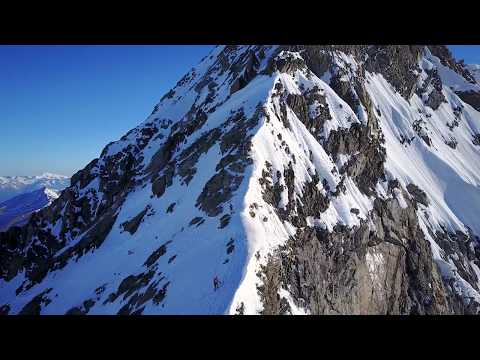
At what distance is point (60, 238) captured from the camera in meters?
85.9

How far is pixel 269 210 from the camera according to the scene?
40.7 metres

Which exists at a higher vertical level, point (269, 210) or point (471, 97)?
point (471, 97)

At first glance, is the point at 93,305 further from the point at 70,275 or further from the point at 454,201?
the point at 454,201

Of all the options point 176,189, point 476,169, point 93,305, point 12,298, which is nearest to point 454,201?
point 476,169

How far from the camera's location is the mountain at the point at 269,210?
121 ft

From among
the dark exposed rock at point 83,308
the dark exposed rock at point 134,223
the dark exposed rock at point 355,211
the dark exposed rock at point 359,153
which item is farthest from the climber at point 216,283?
the dark exposed rock at point 359,153

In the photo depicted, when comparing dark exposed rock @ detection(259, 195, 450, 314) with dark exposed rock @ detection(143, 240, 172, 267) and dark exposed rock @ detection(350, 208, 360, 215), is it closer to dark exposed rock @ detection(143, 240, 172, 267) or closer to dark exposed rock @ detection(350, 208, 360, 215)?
dark exposed rock @ detection(350, 208, 360, 215)

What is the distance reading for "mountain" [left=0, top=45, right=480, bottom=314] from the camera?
37000 millimetres

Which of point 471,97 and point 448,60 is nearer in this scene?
point 471,97

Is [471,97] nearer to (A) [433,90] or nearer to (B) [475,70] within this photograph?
(A) [433,90]

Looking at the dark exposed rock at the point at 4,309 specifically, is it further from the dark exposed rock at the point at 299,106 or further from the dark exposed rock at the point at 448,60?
the dark exposed rock at the point at 448,60

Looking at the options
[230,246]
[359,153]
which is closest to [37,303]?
[230,246]
